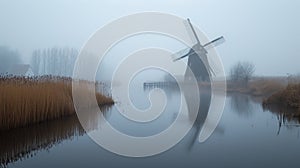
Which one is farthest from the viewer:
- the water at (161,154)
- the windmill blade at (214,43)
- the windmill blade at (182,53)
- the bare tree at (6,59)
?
the bare tree at (6,59)

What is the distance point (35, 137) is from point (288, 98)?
36.9 feet

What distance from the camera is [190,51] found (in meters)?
29.8

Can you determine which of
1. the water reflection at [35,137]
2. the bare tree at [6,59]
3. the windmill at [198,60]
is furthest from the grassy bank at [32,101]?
the bare tree at [6,59]

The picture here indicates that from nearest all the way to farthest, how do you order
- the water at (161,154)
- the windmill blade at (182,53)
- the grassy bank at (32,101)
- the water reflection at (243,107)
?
1. the water at (161,154)
2. the grassy bank at (32,101)
3. the water reflection at (243,107)
4. the windmill blade at (182,53)

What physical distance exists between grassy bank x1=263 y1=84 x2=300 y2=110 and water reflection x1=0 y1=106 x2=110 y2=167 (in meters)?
9.02

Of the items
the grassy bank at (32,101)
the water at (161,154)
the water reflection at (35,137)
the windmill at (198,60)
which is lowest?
the water at (161,154)

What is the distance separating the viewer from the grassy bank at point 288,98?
1275 centimetres

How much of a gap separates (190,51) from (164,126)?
2214cm

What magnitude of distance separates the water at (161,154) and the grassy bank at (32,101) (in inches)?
12.6

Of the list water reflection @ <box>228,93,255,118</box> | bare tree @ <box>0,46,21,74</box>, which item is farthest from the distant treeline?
water reflection @ <box>228,93,255,118</box>

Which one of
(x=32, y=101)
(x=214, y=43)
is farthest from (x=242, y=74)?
(x=32, y=101)

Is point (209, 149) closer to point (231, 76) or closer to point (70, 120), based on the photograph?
point (70, 120)

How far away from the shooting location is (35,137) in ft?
20.9

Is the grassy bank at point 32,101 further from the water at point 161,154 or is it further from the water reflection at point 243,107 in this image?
the water reflection at point 243,107
